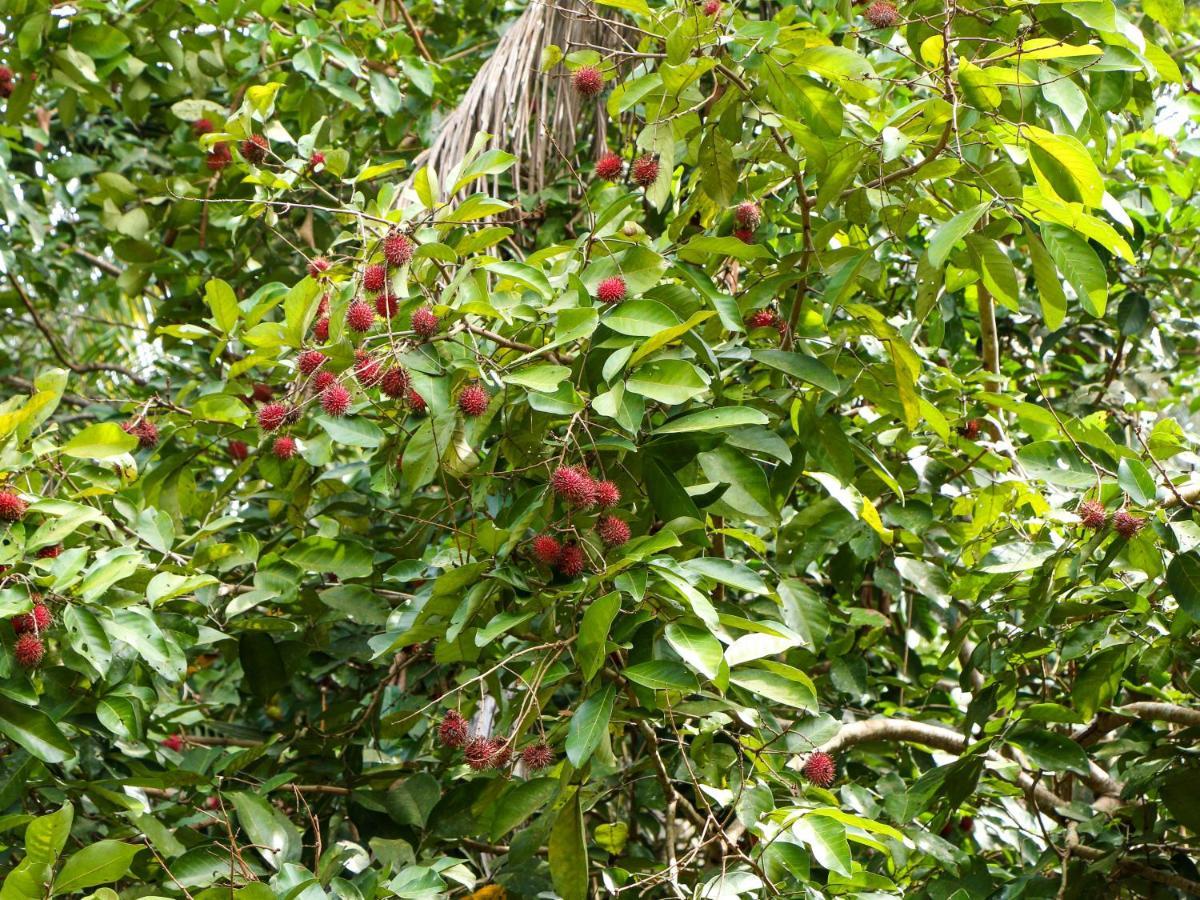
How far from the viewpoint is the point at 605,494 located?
5.83 feet

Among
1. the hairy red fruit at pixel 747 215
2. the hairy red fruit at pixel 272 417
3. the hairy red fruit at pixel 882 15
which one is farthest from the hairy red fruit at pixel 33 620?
the hairy red fruit at pixel 882 15

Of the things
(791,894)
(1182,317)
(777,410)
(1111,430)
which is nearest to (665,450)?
(777,410)

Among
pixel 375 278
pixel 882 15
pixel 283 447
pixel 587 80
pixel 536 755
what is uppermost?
pixel 882 15

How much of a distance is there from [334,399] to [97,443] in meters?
0.46

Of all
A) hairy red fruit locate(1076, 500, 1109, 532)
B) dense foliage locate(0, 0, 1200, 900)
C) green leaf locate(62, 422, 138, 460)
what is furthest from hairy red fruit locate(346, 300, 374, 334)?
hairy red fruit locate(1076, 500, 1109, 532)

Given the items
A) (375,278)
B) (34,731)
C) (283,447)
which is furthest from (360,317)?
(34,731)

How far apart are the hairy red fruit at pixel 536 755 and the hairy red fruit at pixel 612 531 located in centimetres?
31

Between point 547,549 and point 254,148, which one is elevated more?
point 254,148

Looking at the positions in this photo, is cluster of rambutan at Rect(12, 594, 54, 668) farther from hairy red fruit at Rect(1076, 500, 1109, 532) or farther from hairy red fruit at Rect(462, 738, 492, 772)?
hairy red fruit at Rect(1076, 500, 1109, 532)

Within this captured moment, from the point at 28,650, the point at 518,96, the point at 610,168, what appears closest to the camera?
the point at 28,650

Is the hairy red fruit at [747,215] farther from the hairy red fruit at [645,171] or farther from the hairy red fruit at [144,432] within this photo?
the hairy red fruit at [144,432]

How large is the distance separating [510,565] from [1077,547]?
2.92 ft

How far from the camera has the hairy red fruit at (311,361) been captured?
1.93 m

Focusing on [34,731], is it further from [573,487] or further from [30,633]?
[573,487]
